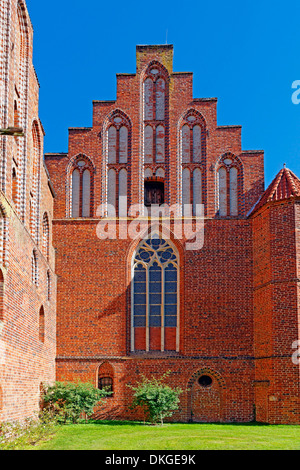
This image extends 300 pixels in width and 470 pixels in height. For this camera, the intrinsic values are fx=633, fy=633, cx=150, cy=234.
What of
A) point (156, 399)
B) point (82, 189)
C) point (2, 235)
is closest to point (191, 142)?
point (82, 189)

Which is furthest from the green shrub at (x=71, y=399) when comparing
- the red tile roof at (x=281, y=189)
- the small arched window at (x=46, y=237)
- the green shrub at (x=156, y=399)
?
the red tile roof at (x=281, y=189)

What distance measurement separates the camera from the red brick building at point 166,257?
19.0 m

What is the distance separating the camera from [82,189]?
854 inches

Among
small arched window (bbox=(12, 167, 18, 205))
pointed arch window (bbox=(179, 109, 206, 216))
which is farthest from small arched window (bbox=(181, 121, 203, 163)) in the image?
small arched window (bbox=(12, 167, 18, 205))

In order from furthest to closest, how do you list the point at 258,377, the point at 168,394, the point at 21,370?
the point at 258,377 < the point at 168,394 < the point at 21,370

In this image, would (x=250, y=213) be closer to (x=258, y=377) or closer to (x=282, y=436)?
(x=258, y=377)

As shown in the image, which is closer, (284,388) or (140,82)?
(284,388)

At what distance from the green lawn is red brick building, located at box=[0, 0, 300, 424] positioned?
1529 mm

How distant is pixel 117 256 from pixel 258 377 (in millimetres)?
5944

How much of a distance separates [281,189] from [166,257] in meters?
4.39

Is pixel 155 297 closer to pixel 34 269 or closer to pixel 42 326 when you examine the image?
pixel 42 326

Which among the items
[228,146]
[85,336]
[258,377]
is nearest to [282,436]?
[258,377]

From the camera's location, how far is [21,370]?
15.4m

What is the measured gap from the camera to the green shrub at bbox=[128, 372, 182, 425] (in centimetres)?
1819
